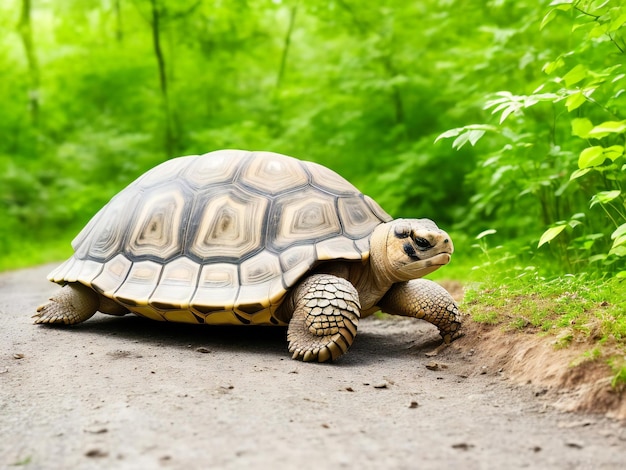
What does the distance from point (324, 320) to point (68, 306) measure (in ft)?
7.26

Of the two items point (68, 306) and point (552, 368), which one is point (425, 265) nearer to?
point (552, 368)

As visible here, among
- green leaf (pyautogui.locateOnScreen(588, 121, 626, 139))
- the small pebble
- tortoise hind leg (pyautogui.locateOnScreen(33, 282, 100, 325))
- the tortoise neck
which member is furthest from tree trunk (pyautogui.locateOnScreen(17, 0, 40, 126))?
green leaf (pyautogui.locateOnScreen(588, 121, 626, 139))

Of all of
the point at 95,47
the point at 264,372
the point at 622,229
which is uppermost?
the point at 95,47

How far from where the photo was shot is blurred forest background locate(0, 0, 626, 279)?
437 centimetres

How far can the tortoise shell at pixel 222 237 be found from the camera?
3787 mm

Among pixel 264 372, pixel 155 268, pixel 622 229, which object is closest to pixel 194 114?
pixel 155 268

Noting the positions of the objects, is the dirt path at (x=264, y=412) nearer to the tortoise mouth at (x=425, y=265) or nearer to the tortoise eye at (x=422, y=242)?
the tortoise mouth at (x=425, y=265)

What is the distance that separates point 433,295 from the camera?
3.99 m

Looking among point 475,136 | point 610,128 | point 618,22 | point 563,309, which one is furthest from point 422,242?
point 618,22

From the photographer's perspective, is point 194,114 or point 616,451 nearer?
point 616,451

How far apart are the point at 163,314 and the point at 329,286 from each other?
1310 mm

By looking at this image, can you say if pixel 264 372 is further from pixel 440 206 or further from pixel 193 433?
pixel 440 206

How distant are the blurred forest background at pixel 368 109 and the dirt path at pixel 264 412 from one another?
1.12 meters

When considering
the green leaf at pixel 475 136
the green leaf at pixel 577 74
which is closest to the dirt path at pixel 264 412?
the green leaf at pixel 475 136
